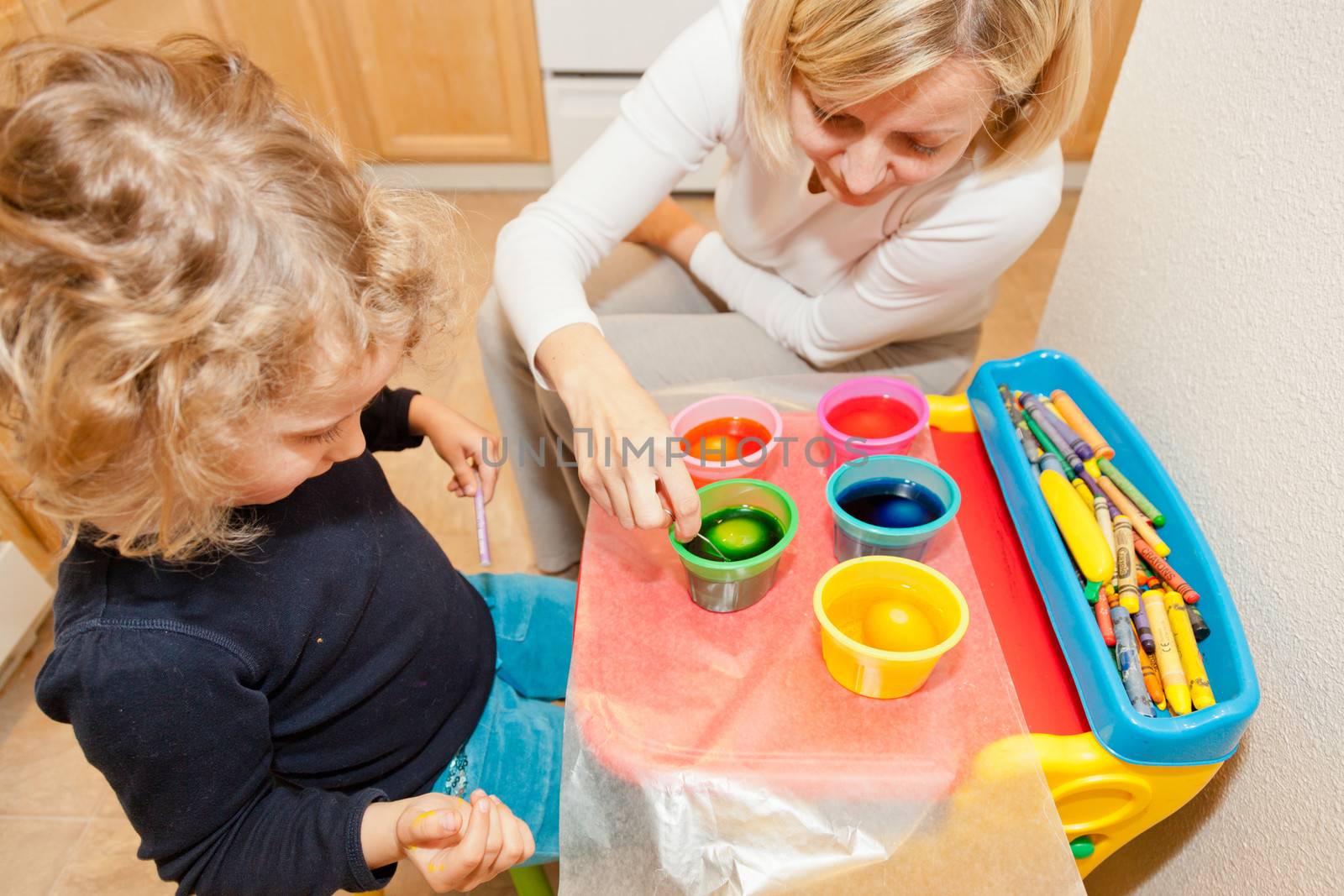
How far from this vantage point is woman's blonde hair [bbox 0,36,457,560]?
17.0 inches

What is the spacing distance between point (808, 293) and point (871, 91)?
15.6 inches

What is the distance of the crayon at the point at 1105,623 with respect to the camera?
2.09 ft

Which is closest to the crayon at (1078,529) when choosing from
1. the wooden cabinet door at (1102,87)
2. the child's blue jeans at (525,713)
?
the child's blue jeans at (525,713)

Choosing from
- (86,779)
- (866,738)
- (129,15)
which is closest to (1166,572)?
(866,738)

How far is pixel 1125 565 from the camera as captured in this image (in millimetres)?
671

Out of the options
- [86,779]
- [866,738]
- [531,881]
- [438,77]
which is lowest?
[86,779]

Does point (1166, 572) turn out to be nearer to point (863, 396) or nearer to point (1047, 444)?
point (1047, 444)

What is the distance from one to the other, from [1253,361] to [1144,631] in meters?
0.24

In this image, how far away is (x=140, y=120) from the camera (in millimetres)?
452

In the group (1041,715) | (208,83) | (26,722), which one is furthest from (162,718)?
(26,722)

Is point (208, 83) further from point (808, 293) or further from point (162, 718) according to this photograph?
point (808, 293)

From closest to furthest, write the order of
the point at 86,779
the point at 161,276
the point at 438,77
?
the point at 161,276 → the point at 86,779 → the point at 438,77

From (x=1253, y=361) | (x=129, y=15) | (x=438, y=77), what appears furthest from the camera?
(x=438, y=77)

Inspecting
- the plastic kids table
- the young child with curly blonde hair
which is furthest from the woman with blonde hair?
the young child with curly blonde hair
